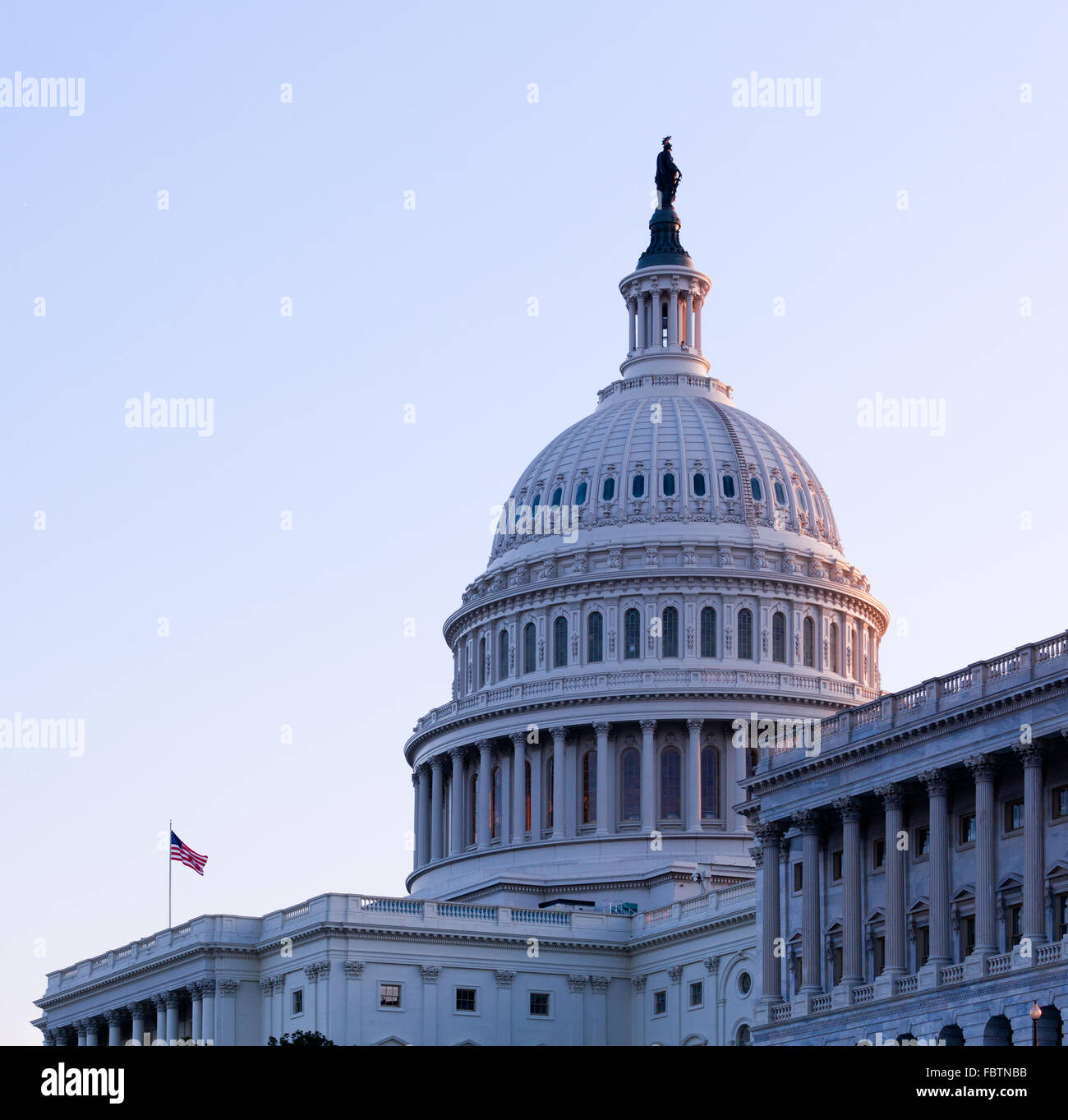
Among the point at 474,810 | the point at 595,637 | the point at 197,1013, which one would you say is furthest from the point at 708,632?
the point at 197,1013

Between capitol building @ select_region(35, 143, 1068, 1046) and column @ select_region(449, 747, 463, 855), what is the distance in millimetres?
205

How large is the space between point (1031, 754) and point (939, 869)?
6.57 metres

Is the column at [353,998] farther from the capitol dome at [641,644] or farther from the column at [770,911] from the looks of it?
the column at [770,911]

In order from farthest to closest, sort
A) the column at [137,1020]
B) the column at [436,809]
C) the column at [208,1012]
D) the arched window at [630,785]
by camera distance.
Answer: the column at [436,809]
the arched window at [630,785]
the column at [137,1020]
the column at [208,1012]

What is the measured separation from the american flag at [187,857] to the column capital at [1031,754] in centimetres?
5577

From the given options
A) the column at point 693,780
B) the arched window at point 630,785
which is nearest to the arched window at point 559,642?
the arched window at point 630,785

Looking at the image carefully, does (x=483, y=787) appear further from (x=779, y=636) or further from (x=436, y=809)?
(x=779, y=636)

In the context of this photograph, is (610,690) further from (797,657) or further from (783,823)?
(783,823)

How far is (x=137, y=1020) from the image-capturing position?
140125 mm

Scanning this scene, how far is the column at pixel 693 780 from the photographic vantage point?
484 feet
